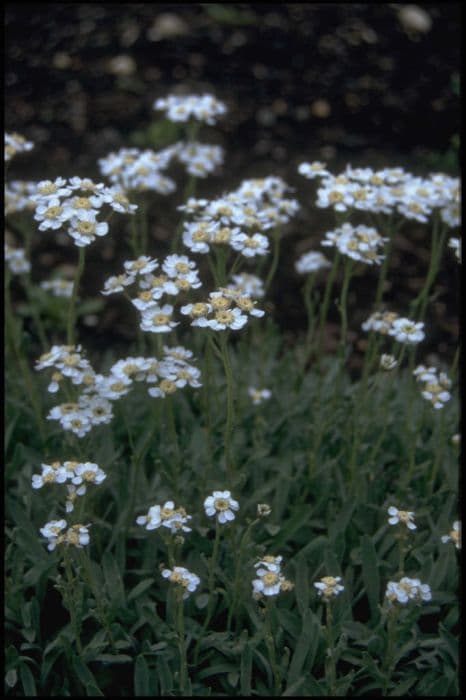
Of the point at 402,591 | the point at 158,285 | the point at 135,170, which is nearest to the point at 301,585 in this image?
the point at 402,591

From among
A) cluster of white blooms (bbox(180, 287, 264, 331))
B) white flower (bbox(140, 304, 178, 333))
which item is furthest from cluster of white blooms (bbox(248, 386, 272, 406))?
cluster of white blooms (bbox(180, 287, 264, 331))

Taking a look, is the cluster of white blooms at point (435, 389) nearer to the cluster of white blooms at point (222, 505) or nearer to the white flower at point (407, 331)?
the white flower at point (407, 331)

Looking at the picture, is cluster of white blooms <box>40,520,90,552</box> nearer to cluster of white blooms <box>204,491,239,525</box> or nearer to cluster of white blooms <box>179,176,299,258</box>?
cluster of white blooms <box>204,491,239,525</box>

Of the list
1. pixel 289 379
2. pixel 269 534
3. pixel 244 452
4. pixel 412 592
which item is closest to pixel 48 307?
pixel 289 379

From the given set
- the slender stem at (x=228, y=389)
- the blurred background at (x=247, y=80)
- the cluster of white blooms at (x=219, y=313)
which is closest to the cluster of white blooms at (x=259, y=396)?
the slender stem at (x=228, y=389)

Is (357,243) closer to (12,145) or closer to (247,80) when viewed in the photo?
(12,145)

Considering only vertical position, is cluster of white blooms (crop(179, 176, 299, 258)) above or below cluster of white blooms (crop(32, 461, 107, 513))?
above

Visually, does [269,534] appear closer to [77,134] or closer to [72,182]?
[72,182]
